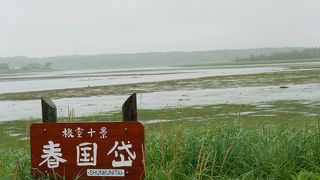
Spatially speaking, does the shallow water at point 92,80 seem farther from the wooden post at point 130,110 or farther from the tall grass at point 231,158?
the wooden post at point 130,110

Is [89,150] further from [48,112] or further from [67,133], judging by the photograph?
[48,112]

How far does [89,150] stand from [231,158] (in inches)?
73.0

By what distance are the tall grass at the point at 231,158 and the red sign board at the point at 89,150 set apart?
0.45 m

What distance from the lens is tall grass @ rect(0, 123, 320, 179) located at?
17.7ft

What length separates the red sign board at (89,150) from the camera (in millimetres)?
4781

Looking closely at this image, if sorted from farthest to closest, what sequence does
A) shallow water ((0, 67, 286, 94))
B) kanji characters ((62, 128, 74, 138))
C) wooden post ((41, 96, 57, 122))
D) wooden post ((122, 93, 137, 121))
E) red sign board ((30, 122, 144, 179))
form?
shallow water ((0, 67, 286, 94)) → wooden post ((41, 96, 57, 122)) → wooden post ((122, 93, 137, 121)) → kanji characters ((62, 128, 74, 138)) → red sign board ((30, 122, 144, 179))

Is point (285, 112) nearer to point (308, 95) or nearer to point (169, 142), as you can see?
point (308, 95)

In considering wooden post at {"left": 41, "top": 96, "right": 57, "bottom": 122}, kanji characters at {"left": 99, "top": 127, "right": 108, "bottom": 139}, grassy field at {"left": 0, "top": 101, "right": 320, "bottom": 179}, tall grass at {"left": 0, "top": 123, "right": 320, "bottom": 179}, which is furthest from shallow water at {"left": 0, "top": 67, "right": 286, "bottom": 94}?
kanji characters at {"left": 99, "top": 127, "right": 108, "bottom": 139}

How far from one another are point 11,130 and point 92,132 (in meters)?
16.4

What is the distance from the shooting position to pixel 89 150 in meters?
4.88

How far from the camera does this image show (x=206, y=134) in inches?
261

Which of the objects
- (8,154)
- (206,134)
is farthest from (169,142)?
(8,154)

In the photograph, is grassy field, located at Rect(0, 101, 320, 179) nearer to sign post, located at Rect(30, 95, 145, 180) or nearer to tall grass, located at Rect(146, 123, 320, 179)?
tall grass, located at Rect(146, 123, 320, 179)

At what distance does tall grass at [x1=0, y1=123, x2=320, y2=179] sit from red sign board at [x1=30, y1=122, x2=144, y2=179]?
0.45m
